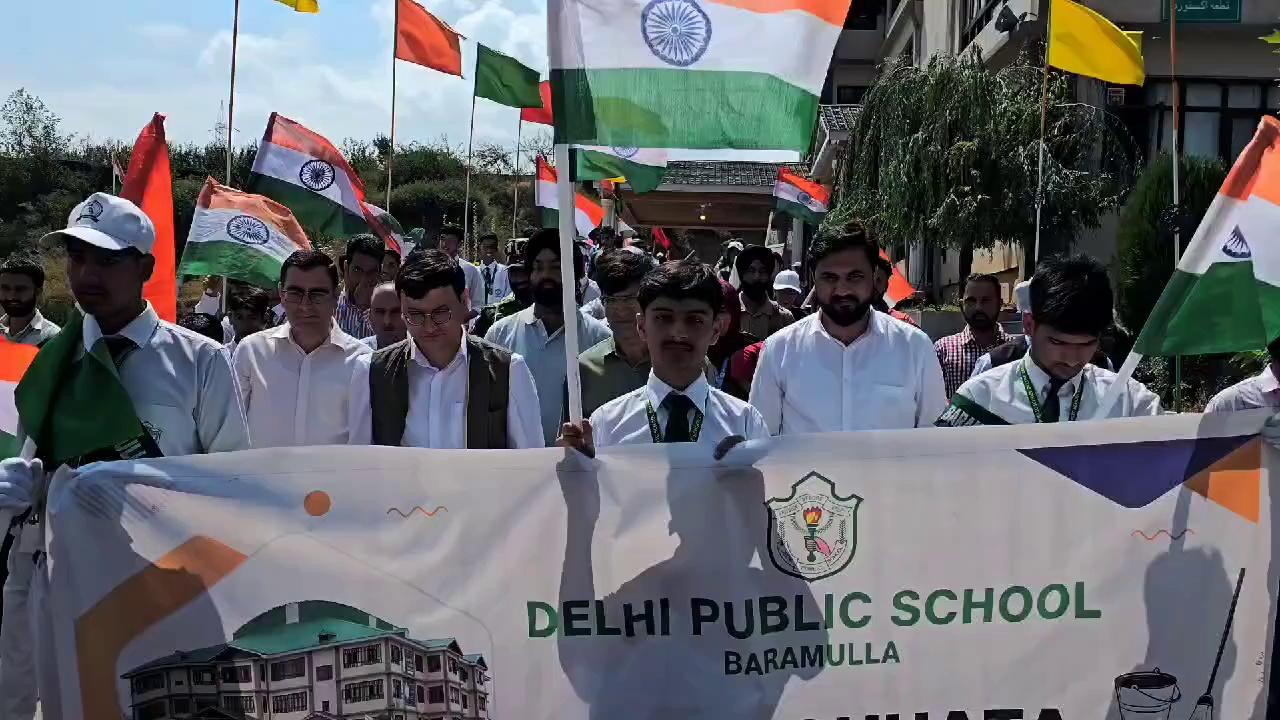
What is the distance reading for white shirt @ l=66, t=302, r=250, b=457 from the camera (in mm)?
3625

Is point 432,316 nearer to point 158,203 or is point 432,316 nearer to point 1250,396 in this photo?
point 158,203

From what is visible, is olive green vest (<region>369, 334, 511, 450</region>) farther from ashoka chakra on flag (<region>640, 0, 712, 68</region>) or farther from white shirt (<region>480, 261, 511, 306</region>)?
white shirt (<region>480, 261, 511, 306</region>)

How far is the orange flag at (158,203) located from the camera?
16.4ft

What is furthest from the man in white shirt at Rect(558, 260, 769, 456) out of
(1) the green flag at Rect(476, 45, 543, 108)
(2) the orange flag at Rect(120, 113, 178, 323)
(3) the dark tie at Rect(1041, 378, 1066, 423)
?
(1) the green flag at Rect(476, 45, 543, 108)

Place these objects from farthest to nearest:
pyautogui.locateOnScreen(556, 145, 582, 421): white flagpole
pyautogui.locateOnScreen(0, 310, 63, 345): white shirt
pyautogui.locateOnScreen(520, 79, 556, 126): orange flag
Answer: pyautogui.locateOnScreen(520, 79, 556, 126): orange flag, pyautogui.locateOnScreen(0, 310, 63, 345): white shirt, pyautogui.locateOnScreen(556, 145, 582, 421): white flagpole

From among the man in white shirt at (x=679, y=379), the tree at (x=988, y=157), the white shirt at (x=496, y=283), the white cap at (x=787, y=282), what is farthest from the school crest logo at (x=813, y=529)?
the tree at (x=988, y=157)

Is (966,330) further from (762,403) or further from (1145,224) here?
(1145,224)

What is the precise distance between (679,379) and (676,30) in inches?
40.5

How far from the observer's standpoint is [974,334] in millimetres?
7484

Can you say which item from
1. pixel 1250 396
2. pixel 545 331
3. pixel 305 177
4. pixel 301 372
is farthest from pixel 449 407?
pixel 305 177

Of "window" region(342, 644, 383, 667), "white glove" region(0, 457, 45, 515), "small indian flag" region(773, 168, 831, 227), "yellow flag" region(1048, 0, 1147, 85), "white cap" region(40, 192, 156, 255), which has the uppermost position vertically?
"yellow flag" region(1048, 0, 1147, 85)

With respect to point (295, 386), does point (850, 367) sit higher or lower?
higher

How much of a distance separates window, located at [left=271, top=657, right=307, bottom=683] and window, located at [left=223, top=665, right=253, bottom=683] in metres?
0.06

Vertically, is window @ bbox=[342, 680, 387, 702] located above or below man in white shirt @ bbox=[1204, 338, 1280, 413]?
below
